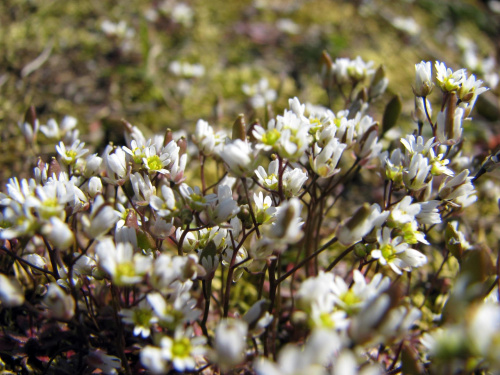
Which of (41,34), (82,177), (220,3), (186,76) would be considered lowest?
(82,177)

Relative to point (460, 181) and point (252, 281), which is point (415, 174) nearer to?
point (460, 181)

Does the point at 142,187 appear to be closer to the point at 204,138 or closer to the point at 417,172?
the point at 204,138

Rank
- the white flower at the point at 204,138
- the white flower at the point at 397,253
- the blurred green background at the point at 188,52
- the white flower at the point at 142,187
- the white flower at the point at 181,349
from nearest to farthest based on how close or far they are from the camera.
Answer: the white flower at the point at 181,349 < the white flower at the point at 397,253 < the white flower at the point at 142,187 < the white flower at the point at 204,138 < the blurred green background at the point at 188,52

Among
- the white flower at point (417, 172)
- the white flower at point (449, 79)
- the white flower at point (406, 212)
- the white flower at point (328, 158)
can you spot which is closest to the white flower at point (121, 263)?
the white flower at point (328, 158)

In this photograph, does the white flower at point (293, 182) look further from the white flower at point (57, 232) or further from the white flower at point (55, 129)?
the white flower at point (55, 129)

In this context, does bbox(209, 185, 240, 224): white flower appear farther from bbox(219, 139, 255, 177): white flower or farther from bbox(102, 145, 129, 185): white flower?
bbox(102, 145, 129, 185): white flower

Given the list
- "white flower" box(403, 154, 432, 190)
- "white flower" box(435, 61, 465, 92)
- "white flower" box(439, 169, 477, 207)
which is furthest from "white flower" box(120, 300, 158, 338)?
"white flower" box(435, 61, 465, 92)

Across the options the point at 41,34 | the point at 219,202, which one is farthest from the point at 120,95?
the point at 219,202
